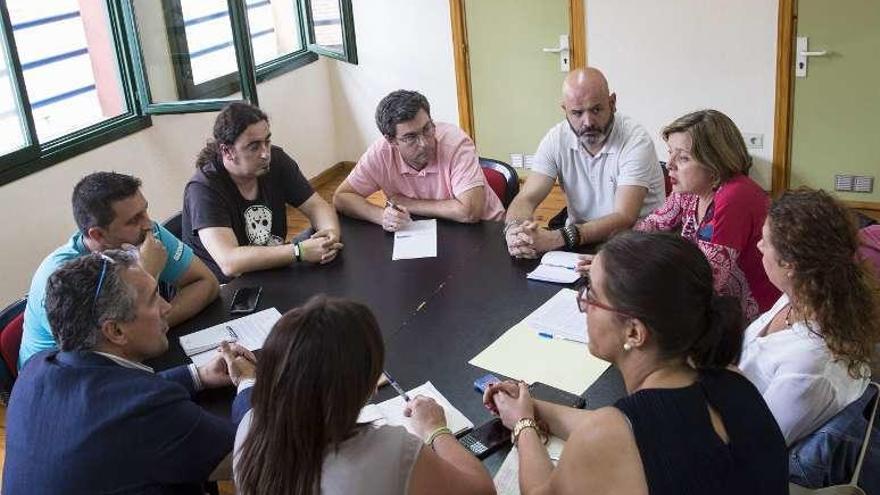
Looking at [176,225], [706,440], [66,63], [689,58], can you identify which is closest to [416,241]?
[176,225]

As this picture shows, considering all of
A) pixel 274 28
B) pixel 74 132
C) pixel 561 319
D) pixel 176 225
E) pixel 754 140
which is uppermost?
pixel 274 28

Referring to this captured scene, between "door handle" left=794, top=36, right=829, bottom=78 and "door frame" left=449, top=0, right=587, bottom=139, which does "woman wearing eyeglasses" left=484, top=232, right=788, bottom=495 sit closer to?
"door handle" left=794, top=36, right=829, bottom=78

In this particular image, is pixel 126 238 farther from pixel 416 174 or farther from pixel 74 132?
pixel 74 132

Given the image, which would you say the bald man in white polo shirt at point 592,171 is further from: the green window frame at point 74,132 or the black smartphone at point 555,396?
the green window frame at point 74,132

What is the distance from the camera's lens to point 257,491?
4.62ft

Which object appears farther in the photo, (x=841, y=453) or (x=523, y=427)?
(x=523, y=427)

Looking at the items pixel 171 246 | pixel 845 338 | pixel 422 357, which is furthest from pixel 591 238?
pixel 171 246

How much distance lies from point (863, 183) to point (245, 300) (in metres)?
3.74

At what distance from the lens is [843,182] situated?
4.77 m

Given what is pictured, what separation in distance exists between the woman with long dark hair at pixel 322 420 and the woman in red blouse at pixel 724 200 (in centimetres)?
130

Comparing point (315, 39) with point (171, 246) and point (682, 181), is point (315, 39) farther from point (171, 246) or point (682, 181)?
point (682, 181)

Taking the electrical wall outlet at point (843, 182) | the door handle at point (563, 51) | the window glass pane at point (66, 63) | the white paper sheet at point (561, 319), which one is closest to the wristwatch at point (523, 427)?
the white paper sheet at point (561, 319)

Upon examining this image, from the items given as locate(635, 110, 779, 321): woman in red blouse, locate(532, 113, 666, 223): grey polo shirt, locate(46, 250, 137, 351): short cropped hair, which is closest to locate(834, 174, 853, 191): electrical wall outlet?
locate(532, 113, 666, 223): grey polo shirt

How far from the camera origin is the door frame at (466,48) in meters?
5.10
